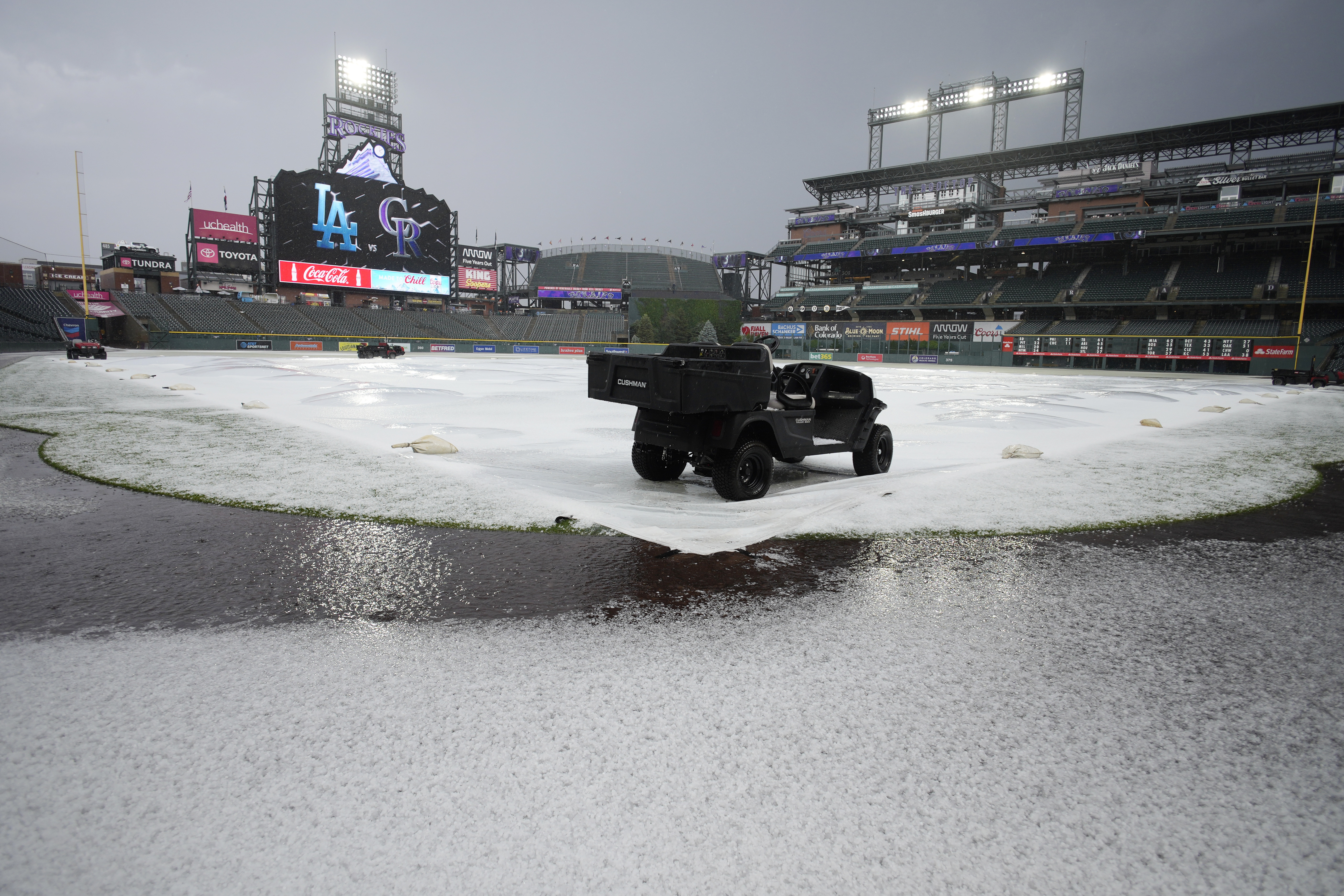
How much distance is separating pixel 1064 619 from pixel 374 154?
65.5m

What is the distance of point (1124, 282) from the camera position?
167 feet

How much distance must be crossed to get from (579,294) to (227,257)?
41530 mm

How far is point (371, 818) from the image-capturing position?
1987mm

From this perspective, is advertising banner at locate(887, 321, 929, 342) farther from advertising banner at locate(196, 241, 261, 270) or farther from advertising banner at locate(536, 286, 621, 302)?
advertising banner at locate(196, 241, 261, 270)

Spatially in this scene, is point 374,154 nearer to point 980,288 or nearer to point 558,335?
point 558,335

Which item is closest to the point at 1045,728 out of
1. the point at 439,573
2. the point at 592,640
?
the point at 592,640

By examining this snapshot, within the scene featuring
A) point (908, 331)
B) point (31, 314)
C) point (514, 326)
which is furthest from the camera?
point (514, 326)

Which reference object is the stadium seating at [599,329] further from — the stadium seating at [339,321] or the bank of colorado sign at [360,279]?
the stadium seating at [339,321]

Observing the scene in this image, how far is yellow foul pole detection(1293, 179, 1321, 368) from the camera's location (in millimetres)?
37875

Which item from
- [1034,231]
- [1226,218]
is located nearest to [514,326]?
[1034,231]

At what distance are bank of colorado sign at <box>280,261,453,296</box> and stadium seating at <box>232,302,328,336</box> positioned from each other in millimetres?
2590

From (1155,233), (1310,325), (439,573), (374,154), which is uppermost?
(374,154)

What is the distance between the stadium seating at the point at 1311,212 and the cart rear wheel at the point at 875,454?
51.9 metres

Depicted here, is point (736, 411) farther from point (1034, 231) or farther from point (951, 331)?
point (1034, 231)
